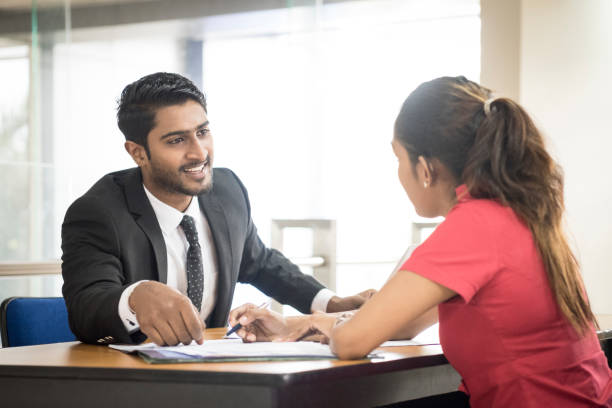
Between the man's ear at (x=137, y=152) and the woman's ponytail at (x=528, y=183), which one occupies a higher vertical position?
the man's ear at (x=137, y=152)

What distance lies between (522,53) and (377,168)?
95 centimetres

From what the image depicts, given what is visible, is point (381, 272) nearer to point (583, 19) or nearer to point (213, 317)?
point (583, 19)

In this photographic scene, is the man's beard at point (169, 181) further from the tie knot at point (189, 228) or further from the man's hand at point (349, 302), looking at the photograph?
the man's hand at point (349, 302)

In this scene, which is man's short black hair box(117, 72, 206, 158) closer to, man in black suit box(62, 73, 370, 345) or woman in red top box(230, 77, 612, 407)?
man in black suit box(62, 73, 370, 345)

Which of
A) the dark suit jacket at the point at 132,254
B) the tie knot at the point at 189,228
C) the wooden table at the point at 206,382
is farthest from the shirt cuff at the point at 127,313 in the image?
the tie knot at the point at 189,228

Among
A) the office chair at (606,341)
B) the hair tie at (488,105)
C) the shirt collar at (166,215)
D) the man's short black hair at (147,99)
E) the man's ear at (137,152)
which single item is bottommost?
the office chair at (606,341)

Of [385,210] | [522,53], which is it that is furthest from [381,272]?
[522,53]

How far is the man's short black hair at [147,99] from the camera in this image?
220cm

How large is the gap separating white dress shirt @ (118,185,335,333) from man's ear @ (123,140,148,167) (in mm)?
82

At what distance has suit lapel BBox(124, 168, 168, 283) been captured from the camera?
1955 mm

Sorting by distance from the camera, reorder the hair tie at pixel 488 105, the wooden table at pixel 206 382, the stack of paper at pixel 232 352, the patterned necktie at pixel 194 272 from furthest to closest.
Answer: the patterned necktie at pixel 194 272
the hair tie at pixel 488 105
the stack of paper at pixel 232 352
the wooden table at pixel 206 382

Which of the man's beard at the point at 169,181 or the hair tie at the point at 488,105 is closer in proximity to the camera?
the hair tie at the point at 488,105

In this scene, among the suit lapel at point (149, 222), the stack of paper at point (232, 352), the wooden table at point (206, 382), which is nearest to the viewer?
the wooden table at point (206, 382)

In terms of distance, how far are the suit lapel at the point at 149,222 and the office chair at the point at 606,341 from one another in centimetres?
101
